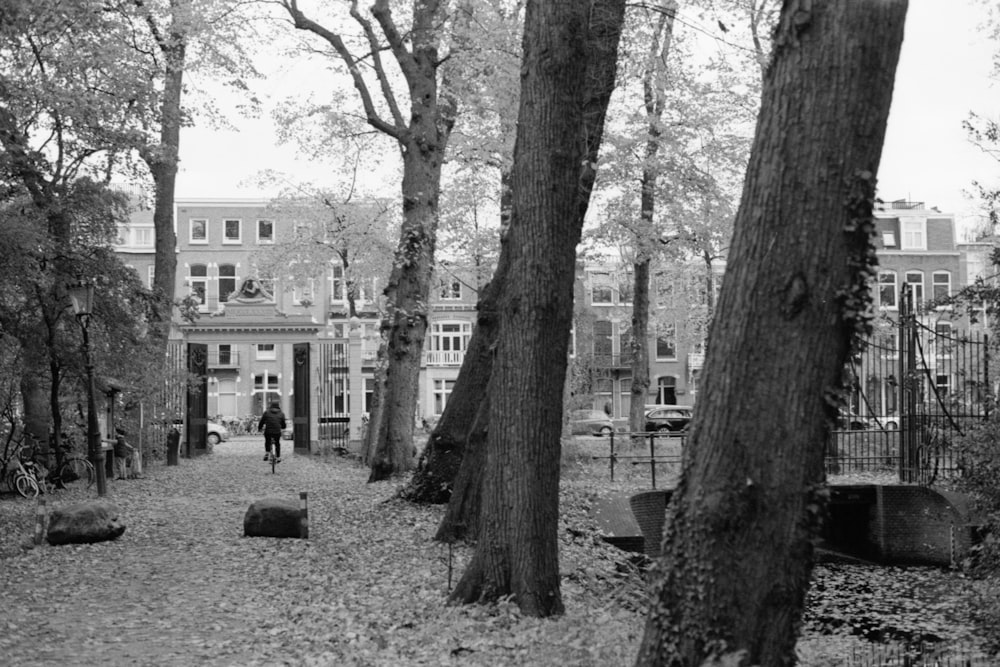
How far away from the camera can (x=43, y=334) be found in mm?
22406

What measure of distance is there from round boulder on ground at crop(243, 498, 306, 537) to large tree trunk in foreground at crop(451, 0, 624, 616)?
6.32m

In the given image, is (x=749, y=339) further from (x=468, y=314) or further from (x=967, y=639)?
(x=468, y=314)

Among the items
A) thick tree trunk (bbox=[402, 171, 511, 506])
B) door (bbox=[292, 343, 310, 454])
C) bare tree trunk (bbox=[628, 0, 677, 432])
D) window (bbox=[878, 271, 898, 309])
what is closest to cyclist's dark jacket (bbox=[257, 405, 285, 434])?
door (bbox=[292, 343, 310, 454])

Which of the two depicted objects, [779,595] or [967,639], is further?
[967,639]

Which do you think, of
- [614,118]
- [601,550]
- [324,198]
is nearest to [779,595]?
[601,550]

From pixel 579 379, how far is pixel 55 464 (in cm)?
2600

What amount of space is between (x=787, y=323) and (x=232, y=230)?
68.4m

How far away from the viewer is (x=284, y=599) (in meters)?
A: 11.3

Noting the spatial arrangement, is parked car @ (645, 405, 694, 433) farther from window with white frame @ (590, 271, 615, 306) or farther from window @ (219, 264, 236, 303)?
window @ (219, 264, 236, 303)

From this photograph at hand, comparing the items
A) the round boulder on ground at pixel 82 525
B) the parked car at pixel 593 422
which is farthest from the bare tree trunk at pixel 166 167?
the parked car at pixel 593 422

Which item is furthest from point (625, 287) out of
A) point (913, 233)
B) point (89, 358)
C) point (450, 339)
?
point (89, 358)

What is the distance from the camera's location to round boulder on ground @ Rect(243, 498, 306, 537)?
15594 mm

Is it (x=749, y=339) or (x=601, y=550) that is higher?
(x=749, y=339)

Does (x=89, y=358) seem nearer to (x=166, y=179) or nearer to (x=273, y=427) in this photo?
(x=273, y=427)
